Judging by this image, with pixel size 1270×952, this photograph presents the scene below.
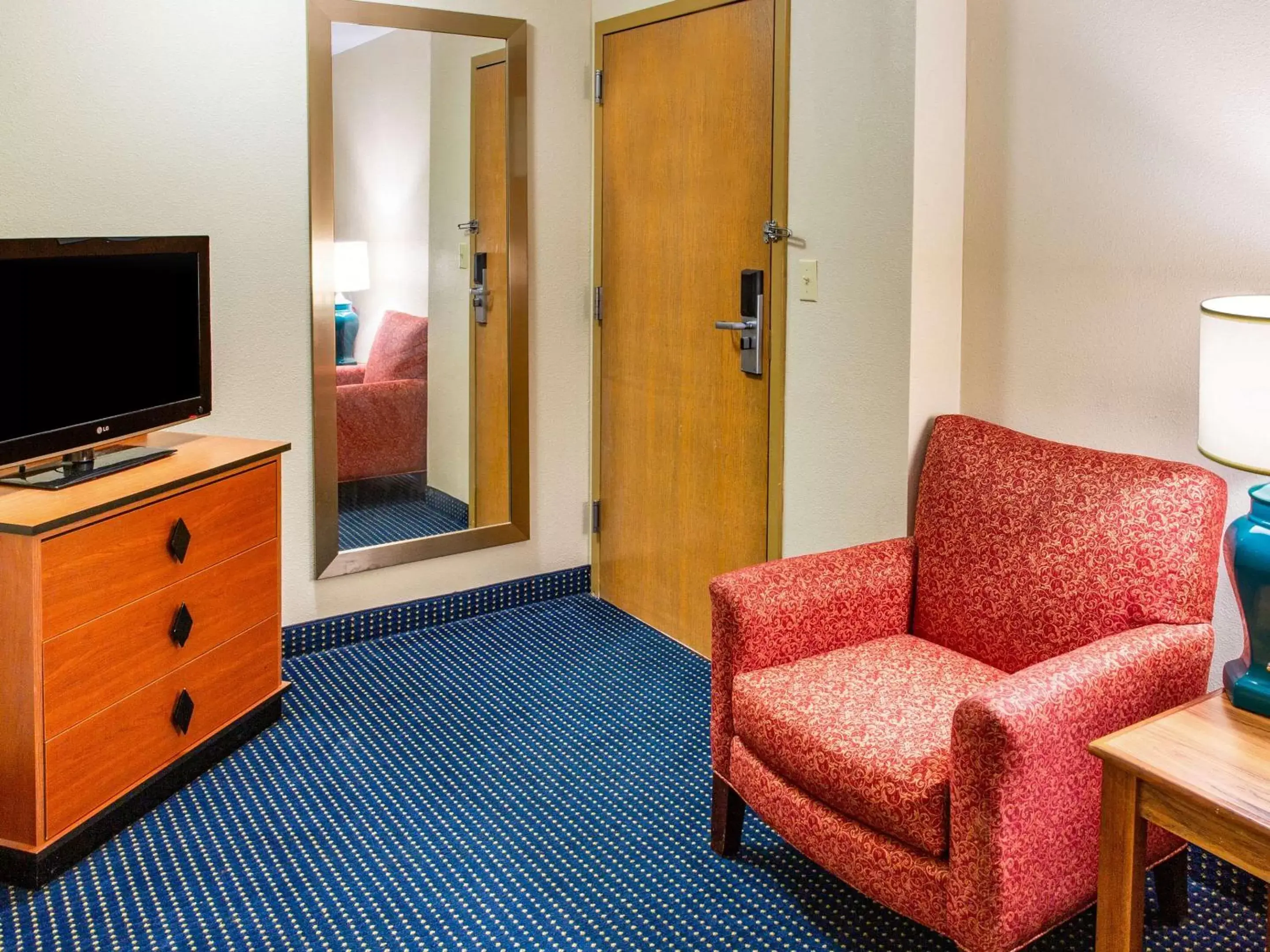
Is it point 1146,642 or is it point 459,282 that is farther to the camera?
point 459,282

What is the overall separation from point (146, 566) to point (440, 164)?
162 cm

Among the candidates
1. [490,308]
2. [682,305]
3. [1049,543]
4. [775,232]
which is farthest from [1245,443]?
[490,308]

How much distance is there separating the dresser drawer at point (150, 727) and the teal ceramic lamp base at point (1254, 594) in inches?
83.7

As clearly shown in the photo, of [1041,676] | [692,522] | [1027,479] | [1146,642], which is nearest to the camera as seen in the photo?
[1041,676]

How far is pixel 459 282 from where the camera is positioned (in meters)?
3.66

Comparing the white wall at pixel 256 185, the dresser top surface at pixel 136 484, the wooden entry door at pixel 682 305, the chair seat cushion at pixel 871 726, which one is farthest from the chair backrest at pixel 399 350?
the chair seat cushion at pixel 871 726

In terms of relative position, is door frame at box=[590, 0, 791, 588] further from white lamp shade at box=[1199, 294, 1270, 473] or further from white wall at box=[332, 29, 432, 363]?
white lamp shade at box=[1199, 294, 1270, 473]

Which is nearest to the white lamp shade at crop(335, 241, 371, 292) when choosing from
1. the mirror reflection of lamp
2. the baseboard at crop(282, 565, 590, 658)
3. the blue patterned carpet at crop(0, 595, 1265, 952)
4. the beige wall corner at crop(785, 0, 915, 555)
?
the mirror reflection of lamp

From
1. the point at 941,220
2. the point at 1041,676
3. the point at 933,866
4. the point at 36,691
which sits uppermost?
the point at 941,220

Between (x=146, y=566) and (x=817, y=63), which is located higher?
(x=817, y=63)

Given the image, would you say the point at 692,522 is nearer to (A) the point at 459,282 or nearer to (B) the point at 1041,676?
(A) the point at 459,282

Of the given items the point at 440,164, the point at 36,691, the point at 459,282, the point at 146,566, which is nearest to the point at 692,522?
the point at 459,282

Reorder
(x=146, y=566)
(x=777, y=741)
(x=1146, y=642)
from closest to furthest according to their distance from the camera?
(x=1146, y=642) → (x=777, y=741) → (x=146, y=566)

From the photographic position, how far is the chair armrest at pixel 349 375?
11.4 feet
